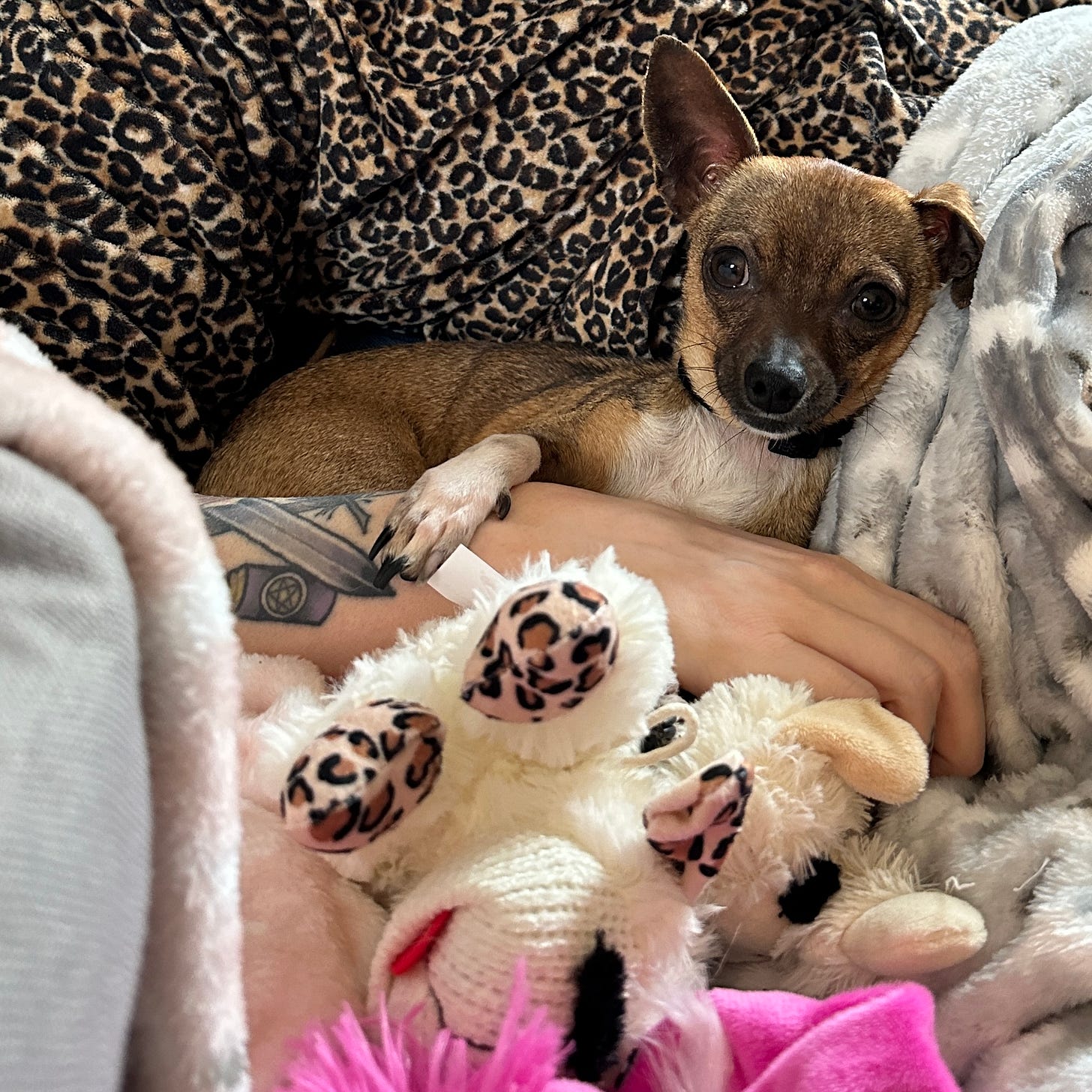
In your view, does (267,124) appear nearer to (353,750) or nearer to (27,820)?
(353,750)

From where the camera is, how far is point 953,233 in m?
1.57

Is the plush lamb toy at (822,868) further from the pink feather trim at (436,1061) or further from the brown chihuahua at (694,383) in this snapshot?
the brown chihuahua at (694,383)

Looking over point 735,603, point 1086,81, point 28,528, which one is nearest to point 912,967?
point 735,603

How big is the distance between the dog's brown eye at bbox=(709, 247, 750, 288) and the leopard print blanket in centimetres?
11

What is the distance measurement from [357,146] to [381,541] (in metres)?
0.79

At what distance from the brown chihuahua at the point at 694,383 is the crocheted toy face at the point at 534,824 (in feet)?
2.05

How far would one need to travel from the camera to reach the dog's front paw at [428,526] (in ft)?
4.68

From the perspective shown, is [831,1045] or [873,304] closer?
[831,1045]

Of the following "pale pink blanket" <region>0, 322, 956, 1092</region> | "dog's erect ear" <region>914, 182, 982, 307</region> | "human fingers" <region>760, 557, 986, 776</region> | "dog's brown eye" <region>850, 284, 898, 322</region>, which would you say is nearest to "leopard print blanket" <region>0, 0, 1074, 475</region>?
"dog's erect ear" <region>914, 182, 982, 307</region>

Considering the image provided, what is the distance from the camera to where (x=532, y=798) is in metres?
0.84

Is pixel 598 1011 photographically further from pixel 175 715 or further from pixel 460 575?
pixel 460 575

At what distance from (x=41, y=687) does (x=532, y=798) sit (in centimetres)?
49

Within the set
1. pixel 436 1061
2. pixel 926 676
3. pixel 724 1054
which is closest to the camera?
pixel 436 1061

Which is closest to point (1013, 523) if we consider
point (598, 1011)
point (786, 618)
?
point (786, 618)
